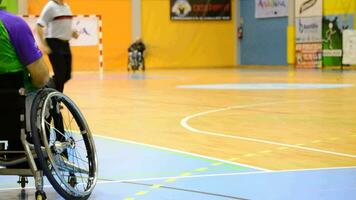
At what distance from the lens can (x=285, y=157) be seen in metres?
5.82

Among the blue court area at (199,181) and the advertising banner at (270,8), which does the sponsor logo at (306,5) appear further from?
the blue court area at (199,181)

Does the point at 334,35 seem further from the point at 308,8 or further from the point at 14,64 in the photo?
the point at 14,64

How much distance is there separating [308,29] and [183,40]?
6.53m

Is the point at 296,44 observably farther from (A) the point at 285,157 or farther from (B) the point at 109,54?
(A) the point at 285,157

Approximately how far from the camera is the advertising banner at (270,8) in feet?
97.2

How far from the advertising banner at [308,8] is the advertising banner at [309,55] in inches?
50.8

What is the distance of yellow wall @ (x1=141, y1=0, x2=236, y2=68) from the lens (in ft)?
102

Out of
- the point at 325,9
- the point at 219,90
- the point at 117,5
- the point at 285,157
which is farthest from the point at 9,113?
the point at 117,5

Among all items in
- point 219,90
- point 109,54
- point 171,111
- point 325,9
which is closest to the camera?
point 171,111

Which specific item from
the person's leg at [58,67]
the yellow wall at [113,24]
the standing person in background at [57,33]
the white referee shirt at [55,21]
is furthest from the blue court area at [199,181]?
the yellow wall at [113,24]

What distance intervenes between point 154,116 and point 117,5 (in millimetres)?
21394

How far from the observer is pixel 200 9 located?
3212 cm

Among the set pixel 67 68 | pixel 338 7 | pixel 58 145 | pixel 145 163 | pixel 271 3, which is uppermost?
pixel 271 3

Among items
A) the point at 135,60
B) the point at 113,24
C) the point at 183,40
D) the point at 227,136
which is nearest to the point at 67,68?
the point at 227,136
